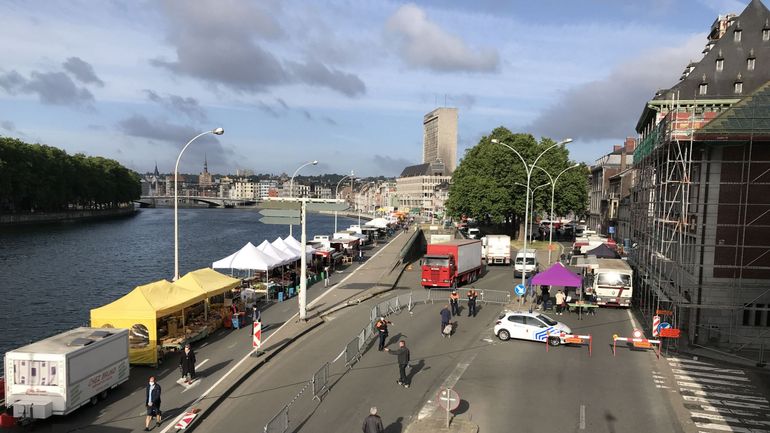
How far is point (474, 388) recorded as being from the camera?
1867 cm

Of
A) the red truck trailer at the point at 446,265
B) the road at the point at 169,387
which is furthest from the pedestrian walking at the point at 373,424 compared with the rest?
the red truck trailer at the point at 446,265

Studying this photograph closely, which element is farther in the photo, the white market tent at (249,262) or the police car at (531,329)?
the white market tent at (249,262)

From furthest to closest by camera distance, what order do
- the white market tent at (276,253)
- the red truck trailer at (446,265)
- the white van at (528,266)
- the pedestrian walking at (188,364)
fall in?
the white van at (528,266), the red truck trailer at (446,265), the white market tent at (276,253), the pedestrian walking at (188,364)

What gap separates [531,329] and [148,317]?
52.5ft

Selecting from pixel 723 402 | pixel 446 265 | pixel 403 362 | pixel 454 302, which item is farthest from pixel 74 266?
pixel 723 402

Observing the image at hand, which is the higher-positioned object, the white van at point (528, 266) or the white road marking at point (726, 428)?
the white van at point (528, 266)

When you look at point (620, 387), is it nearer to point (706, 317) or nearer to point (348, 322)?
point (706, 317)

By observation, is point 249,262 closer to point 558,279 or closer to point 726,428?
point 558,279

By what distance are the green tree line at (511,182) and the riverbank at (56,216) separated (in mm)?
92065

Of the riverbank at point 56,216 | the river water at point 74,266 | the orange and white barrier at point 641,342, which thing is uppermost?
the orange and white barrier at point 641,342

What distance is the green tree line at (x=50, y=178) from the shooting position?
106 m

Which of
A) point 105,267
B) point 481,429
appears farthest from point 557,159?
point 481,429

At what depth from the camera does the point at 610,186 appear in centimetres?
9119

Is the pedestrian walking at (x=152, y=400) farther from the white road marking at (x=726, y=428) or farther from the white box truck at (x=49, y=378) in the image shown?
the white road marking at (x=726, y=428)
